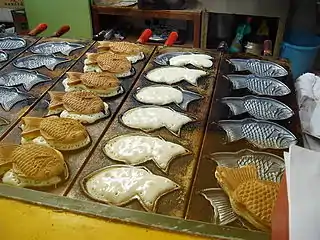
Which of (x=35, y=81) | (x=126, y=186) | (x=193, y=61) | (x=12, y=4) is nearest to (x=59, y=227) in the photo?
(x=126, y=186)

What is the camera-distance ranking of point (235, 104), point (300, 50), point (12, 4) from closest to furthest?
point (235, 104), point (300, 50), point (12, 4)

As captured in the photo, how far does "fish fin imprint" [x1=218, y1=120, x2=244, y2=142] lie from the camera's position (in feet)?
4.11

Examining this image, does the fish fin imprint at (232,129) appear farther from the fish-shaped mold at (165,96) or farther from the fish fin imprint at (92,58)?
the fish fin imprint at (92,58)

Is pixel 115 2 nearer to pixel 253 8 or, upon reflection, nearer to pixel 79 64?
pixel 253 8

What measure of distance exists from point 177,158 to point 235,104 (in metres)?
0.42

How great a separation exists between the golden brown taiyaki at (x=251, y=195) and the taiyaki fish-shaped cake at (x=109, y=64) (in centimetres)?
80

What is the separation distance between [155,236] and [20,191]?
13.8 inches

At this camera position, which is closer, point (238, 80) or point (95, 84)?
point (95, 84)

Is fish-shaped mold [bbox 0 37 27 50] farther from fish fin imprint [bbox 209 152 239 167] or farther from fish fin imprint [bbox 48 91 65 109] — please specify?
fish fin imprint [bbox 209 152 239 167]

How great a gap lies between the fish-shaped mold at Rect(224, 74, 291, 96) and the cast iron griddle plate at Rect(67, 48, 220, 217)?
0.39 feet

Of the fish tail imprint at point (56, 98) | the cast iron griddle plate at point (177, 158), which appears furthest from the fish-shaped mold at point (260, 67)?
the fish tail imprint at point (56, 98)

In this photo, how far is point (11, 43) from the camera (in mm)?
1953

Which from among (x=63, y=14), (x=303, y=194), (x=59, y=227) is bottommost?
(x=63, y=14)

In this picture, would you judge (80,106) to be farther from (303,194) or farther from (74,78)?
(303,194)
